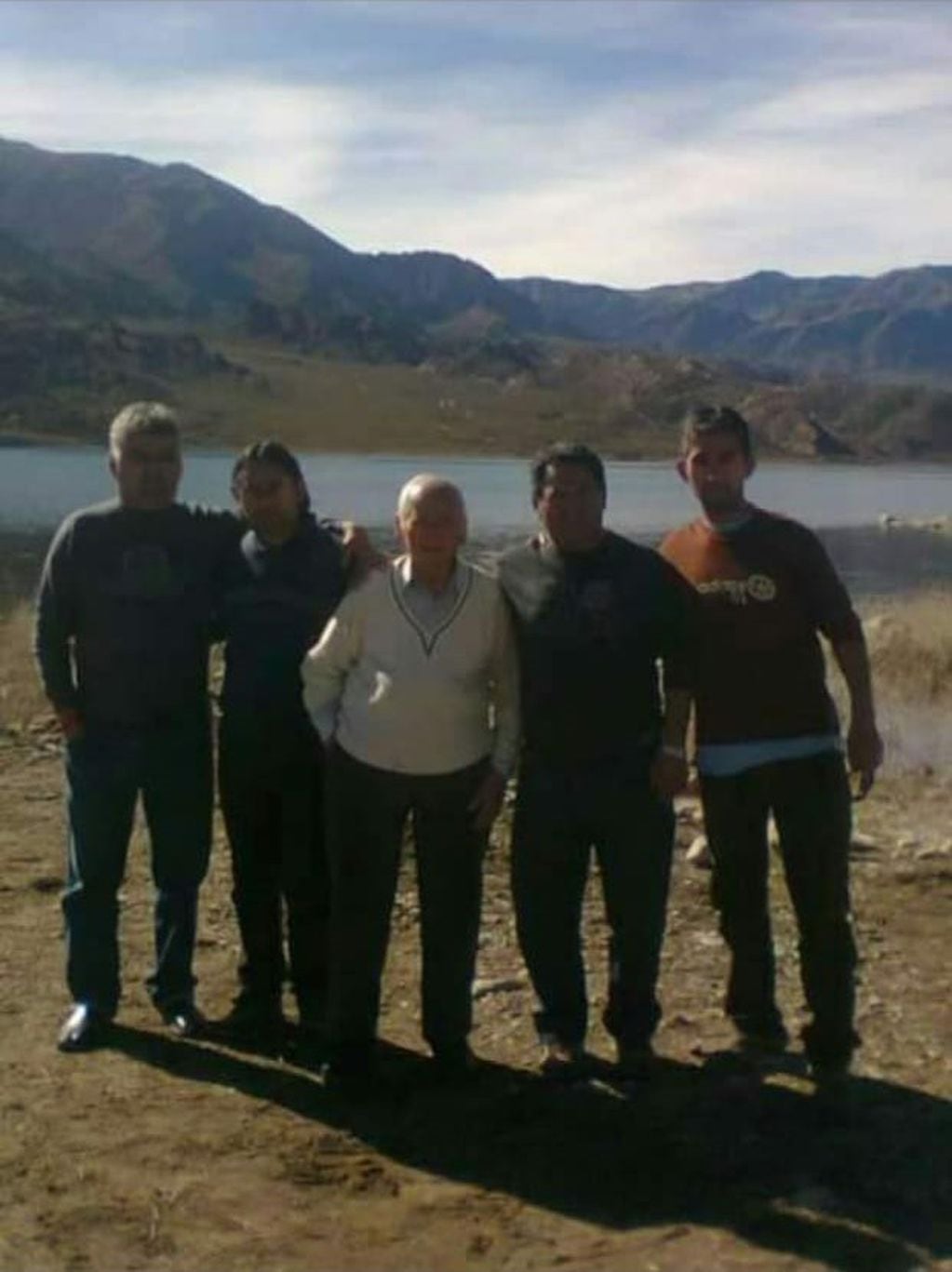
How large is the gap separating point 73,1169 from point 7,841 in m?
4.12

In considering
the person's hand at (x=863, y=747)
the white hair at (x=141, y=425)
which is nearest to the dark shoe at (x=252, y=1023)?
the white hair at (x=141, y=425)

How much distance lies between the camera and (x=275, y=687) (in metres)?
6.02

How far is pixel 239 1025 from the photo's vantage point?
627cm

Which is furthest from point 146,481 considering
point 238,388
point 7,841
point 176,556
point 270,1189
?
point 238,388

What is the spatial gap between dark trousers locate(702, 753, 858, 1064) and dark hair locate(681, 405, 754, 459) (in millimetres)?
965

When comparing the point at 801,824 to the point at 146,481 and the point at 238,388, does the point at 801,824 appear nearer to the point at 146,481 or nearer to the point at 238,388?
the point at 146,481

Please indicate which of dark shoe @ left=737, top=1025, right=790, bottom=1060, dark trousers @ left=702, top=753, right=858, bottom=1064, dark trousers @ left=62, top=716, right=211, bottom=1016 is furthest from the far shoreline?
dark trousers @ left=702, top=753, right=858, bottom=1064

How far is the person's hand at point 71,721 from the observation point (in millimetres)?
6125

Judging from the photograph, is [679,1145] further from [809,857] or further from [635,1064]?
[809,857]

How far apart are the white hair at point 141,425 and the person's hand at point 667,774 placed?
1.82 metres

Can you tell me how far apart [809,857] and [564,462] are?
136cm

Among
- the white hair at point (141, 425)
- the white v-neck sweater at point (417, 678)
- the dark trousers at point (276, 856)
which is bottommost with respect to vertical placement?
the dark trousers at point (276, 856)

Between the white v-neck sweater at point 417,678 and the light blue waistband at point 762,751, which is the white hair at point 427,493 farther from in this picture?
the light blue waistband at point 762,751

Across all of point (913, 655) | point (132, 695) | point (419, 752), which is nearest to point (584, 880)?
point (419, 752)
